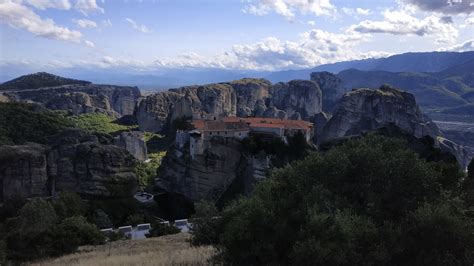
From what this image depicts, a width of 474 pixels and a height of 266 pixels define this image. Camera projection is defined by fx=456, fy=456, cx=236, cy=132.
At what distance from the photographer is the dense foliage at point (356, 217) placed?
9.59 meters

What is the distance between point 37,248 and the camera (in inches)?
872

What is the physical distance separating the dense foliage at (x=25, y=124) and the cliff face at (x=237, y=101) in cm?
4706

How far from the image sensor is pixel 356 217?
1018cm

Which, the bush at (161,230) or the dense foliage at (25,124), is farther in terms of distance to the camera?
the dense foliage at (25,124)

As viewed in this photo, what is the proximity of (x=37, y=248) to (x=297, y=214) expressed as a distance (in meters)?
16.1

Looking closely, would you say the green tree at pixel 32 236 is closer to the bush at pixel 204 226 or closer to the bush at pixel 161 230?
the bush at pixel 204 226

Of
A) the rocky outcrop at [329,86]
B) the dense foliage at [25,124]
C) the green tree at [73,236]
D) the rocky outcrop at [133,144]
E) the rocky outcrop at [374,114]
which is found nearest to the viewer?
the green tree at [73,236]

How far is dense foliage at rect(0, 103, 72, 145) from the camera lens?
76750 mm

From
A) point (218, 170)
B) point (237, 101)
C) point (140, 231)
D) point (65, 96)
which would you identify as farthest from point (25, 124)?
point (237, 101)

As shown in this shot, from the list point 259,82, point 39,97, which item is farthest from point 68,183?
point 259,82

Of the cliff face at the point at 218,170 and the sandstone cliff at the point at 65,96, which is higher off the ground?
the sandstone cliff at the point at 65,96

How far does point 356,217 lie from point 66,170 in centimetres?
5184

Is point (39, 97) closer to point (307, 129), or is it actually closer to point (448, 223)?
point (307, 129)

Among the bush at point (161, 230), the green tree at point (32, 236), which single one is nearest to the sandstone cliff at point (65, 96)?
the bush at point (161, 230)
